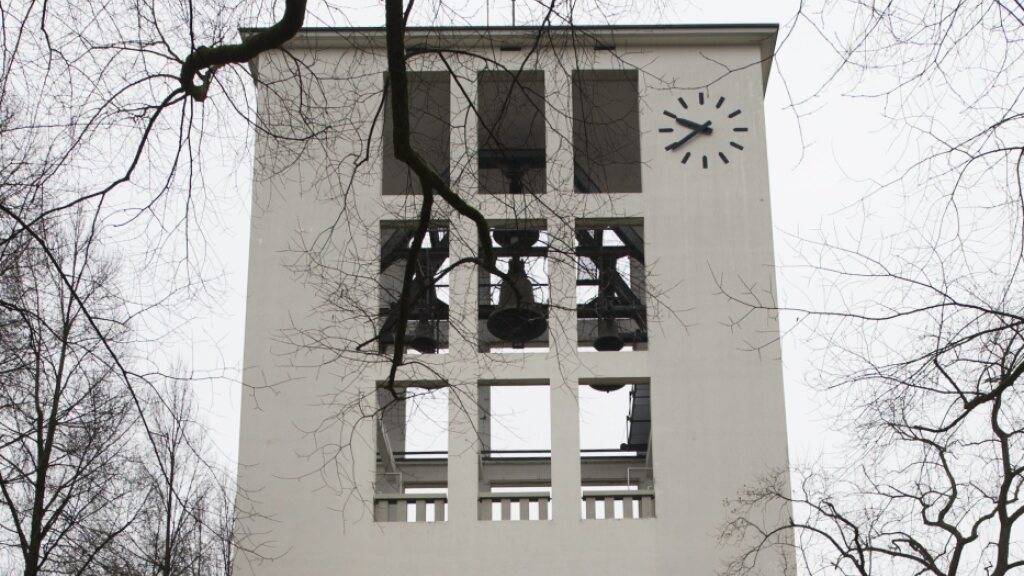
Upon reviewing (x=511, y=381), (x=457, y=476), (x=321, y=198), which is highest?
(x=321, y=198)

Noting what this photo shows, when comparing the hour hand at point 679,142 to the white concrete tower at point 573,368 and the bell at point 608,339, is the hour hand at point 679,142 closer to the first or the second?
the white concrete tower at point 573,368

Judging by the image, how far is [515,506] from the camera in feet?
62.1

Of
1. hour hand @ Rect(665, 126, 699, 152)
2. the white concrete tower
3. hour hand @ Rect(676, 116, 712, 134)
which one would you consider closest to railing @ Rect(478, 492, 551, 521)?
the white concrete tower

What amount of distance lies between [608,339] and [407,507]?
3298 millimetres

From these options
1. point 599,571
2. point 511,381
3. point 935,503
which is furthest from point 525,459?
point 935,503

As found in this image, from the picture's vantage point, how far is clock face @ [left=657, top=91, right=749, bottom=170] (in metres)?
20.0

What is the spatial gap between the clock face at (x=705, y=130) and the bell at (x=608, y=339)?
7.90 feet

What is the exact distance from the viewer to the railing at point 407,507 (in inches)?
736

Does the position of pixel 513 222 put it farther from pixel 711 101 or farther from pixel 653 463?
pixel 711 101

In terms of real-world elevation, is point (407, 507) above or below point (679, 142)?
below

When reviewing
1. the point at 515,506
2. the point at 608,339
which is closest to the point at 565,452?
the point at 515,506

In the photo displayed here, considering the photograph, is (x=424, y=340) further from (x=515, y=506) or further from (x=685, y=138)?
(x=685, y=138)

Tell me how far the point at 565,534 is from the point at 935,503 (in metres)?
6.61

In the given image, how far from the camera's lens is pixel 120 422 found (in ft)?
46.8
